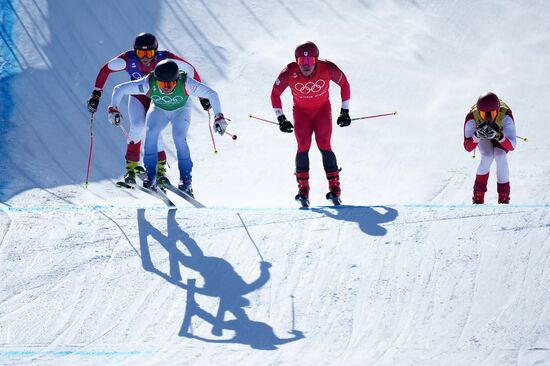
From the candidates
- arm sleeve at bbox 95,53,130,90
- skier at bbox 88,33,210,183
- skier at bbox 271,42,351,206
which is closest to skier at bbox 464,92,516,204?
skier at bbox 271,42,351,206

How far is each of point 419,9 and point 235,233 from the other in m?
7.75

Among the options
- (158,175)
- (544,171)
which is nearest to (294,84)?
(158,175)

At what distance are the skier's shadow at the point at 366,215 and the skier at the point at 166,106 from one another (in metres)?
1.30

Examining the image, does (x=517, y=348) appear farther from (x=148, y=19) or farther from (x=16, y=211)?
(x=148, y=19)

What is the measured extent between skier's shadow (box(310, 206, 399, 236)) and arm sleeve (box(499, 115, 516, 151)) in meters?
1.38

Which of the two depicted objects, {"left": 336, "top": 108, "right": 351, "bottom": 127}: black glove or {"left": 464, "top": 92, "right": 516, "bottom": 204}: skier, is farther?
{"left": 336, "top": 108, "right": 351, "bottom": 127}: black glove

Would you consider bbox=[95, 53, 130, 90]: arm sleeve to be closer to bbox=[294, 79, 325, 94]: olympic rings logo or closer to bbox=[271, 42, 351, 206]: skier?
bbox=[271, 42, 351, 206]: skier

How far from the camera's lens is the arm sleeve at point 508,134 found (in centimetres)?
1005

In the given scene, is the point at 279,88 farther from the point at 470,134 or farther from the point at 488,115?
the point at 488,115

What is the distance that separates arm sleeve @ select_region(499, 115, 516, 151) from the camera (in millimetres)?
10047

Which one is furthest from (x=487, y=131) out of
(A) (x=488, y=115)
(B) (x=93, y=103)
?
(B) (x=93, y=103)

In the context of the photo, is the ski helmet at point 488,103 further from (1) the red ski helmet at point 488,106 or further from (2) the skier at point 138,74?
(2) the skier at point 138,74

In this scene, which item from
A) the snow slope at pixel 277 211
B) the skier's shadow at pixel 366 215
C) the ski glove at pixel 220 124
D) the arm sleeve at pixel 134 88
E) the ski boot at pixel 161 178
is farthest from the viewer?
the ski boot at pixel 161 178

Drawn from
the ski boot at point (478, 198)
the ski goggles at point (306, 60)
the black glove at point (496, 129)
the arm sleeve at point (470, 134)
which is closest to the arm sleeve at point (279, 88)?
the ski goggles at point (306, 60)
